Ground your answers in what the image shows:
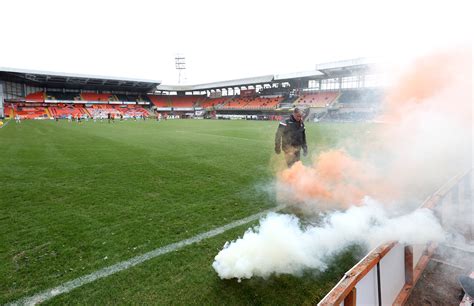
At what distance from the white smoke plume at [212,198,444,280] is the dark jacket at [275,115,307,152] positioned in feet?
9.14

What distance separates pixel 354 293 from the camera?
2.29 meters

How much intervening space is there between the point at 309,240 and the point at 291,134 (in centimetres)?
363

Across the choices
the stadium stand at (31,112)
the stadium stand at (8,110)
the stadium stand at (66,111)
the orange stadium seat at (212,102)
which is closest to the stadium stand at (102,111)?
the stadium stand at (66,111)

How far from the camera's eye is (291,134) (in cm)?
688

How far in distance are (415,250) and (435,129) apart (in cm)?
629

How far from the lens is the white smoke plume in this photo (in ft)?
10.5

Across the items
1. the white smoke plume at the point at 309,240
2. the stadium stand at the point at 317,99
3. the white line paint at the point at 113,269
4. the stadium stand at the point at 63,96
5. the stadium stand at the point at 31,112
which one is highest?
the stadium stand at the point at 63,96

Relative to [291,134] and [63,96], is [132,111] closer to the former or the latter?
[63,96]

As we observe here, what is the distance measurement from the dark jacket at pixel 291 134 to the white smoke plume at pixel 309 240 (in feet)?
9.14

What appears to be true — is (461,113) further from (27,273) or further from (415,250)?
(27,273)

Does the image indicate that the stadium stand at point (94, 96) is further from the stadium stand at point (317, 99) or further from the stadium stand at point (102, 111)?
the stadium stand at point (317, 99)

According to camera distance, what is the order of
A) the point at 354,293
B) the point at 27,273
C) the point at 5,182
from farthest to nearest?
1. the point at 5,182
2. the point at 27,273
3. the point at 354,293

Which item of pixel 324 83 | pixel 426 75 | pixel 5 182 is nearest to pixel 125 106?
pixel 324 83

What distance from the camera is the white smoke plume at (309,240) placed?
3.21m
